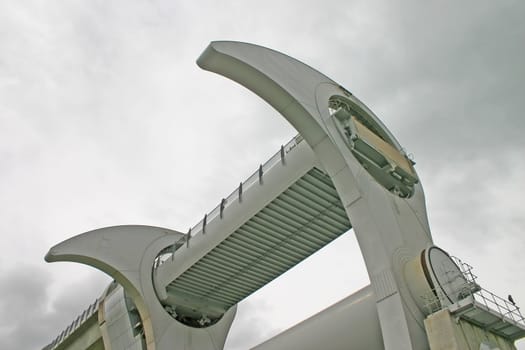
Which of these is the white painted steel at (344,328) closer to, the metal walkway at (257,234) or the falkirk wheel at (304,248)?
the falkirk wheel at (304,248)

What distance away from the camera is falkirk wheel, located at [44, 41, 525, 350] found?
1143 cm

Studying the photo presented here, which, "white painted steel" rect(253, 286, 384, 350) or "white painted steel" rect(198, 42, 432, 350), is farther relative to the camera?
"white painted steel" rect(253, 286, 384, 350)

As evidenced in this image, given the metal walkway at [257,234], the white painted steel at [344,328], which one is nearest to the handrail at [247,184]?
the metal walkway at [257,234]

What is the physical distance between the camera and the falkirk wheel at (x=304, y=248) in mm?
11430

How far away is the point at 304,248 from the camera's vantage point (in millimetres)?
20172

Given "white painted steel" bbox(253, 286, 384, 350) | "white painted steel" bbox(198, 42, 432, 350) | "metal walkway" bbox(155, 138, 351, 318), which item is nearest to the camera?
"white painted steel" bbox(198, 42, 432, 350)

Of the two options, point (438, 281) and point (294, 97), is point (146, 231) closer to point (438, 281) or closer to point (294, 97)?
point (294, 97)

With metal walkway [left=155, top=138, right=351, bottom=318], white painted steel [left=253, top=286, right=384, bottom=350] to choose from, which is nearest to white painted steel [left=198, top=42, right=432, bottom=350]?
metal walkway [left=155, top=138, right=351, bottom=318]

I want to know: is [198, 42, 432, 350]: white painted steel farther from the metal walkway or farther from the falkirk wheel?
the metal walkway

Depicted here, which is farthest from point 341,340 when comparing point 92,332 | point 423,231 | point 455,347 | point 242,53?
point 92,332

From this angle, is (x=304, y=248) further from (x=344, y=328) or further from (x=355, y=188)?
(x=355, y=188)

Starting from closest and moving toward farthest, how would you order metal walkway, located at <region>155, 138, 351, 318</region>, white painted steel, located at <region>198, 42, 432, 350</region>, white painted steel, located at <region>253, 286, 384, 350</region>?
white painted steel, located at <region>198, 42, 432, 350</region> → white painted steel, located at <region>253, 286, 384, 350</region> → metal walkway, located at <region>155, 138, 351, 318</region>

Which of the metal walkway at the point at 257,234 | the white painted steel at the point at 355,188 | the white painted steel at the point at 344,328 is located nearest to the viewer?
the white painted steel at the point at 355,188

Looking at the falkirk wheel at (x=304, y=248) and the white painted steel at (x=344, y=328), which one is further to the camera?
the white painted steel at (x=344, y=328)
